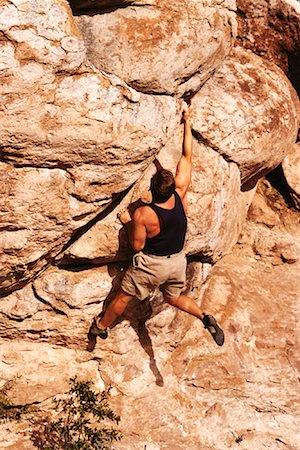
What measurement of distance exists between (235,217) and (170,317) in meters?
2.14

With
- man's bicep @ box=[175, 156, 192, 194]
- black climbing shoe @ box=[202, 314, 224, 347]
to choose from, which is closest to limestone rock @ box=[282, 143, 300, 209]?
man's bicep @ box=[175, 156, 192, 194]

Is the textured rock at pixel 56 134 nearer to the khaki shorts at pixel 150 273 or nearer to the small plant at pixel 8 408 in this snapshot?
the khaki shorts at pixel 150 273

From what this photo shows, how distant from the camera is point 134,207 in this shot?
6.89 meters

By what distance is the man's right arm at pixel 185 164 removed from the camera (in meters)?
6.97

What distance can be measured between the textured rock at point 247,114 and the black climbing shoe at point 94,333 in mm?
2945

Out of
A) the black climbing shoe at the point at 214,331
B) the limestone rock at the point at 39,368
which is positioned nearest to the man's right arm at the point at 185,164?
the black climbing shoe at the point at 214,331

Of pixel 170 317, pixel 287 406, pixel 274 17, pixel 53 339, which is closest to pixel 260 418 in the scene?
pixel 287 406

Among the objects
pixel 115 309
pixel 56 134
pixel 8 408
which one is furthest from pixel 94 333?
pixel 56 134

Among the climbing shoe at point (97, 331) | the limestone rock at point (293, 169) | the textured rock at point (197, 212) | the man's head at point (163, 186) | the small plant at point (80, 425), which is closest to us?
the man's head at point (163, 186)

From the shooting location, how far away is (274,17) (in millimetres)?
9266

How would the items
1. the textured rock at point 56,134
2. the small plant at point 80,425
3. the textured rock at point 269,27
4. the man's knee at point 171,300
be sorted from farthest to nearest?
1. the textured rock at point 269,27
2. the man's knee at point 171,300
3. the small plant at point 80,425
4. the textured rock at point 56,134

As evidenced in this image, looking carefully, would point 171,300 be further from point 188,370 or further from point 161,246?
point 188,370

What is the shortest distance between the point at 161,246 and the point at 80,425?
2402mm

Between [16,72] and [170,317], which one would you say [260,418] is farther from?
[16,72]
